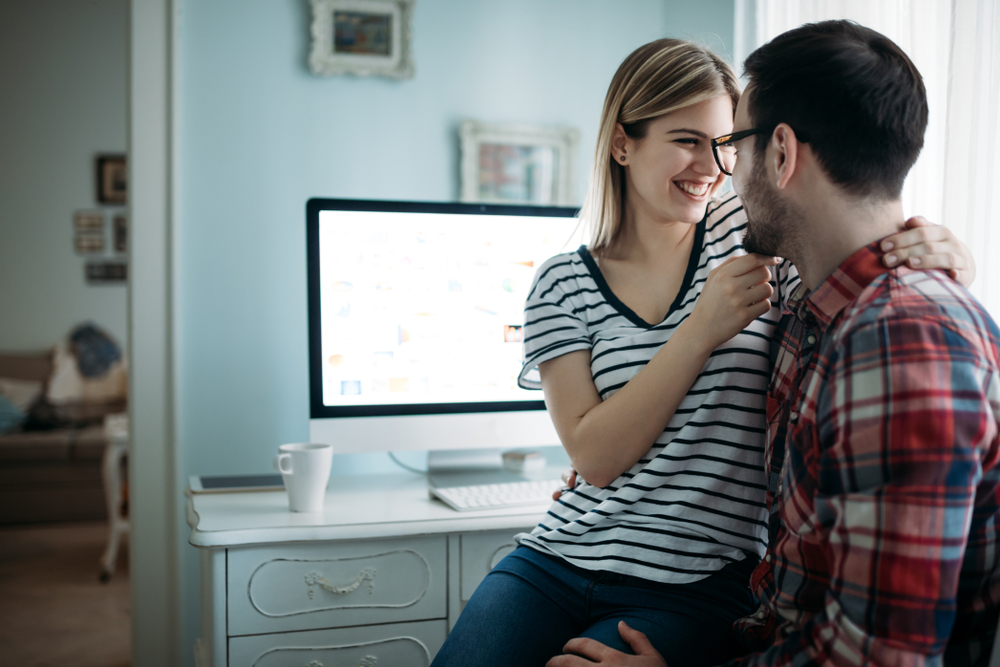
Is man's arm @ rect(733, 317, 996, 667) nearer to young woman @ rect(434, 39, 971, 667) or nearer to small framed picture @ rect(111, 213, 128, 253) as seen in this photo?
young woman @ rect(434, 39, 971, 667)

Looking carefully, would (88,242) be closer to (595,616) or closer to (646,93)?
(646,93)

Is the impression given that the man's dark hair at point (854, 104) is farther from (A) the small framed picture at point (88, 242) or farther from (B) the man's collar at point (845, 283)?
(A) the small framed picture at point (88, 242)

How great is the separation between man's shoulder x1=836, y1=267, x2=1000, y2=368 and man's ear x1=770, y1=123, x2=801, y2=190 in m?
0.15

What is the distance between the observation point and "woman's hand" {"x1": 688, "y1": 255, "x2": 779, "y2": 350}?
91cm

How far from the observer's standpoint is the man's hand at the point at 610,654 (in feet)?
2.76

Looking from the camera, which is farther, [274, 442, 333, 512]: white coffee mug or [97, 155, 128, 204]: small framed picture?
[97, 155, 128, 204]: small framed picture

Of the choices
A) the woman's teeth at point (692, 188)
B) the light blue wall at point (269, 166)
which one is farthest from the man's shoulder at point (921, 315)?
the light blue wall at point (269, 166)

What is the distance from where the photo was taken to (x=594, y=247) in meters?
1.19

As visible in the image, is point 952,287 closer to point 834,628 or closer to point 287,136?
point 834,628

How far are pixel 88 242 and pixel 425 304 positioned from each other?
409 centimetres

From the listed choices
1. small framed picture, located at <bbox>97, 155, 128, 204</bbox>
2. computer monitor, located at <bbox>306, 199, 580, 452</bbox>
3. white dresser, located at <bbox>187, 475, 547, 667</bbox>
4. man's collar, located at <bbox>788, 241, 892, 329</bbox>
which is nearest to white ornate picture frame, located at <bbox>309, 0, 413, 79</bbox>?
computer monitor, located at <bbox>306, 199, 580, 452</bbox>

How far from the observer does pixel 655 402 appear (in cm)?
95

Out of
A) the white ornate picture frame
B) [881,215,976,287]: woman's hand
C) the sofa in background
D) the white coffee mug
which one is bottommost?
the sofa in background

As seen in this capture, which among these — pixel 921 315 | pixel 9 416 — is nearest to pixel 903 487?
pixel 921 315
